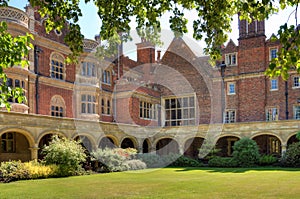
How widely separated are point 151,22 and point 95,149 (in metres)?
16.9

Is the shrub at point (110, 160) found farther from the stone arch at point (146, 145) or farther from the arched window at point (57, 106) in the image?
the stone arch at point (146, 145)

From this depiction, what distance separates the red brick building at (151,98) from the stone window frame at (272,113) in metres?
0.08

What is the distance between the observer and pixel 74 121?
21.1 meters

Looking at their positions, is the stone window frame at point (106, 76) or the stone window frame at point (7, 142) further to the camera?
the stone window frame at point (106, 76)

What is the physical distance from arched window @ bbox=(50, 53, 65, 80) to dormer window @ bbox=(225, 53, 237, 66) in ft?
46.9

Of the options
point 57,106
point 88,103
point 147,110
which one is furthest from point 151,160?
point 57,106

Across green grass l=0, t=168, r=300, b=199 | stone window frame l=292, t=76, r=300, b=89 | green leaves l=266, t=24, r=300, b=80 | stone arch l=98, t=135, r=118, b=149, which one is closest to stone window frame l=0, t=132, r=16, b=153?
stone arch l=98, t=135, r=118, b=149

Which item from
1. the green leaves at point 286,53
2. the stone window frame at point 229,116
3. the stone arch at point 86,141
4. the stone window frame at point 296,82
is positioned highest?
the stone window frame at point 296,82

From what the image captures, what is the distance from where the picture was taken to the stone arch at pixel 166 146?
30828 mm

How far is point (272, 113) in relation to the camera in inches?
1144

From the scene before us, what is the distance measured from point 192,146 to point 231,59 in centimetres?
824

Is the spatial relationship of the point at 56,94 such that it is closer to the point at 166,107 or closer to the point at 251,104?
the point at 166,107

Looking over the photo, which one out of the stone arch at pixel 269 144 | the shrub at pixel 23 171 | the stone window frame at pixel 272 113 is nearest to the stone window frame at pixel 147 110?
the stone arch at pixel 269 144

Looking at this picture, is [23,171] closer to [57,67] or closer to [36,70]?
[36,70]
